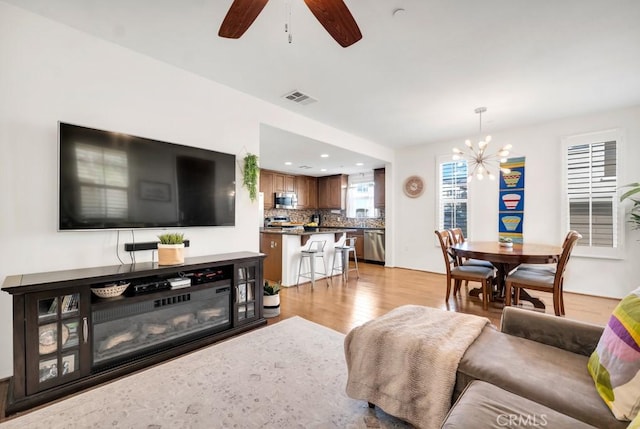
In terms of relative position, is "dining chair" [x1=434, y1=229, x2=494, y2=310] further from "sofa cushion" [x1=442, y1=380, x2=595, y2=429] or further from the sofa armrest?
"sofa cushion" [x1=442, y1=380, x2=595, y2=429]

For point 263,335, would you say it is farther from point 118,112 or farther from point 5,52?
point 5,52

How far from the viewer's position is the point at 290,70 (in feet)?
9.31

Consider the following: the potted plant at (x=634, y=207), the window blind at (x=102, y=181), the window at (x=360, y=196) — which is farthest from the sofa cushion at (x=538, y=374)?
the window at (x=360, y=196)

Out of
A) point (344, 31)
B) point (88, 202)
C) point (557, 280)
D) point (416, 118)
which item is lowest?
point (557, 280)

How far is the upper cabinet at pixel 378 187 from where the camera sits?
7079 mm

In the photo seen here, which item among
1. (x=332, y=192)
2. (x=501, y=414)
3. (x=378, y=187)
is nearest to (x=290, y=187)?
(x=332, y=192)

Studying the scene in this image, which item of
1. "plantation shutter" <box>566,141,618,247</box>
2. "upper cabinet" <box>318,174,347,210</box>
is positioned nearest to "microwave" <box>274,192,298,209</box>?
Result: "upper cabinet" <box>318,174,347,210</box>

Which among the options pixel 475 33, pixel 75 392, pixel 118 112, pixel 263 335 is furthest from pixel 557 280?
pixel 118 112

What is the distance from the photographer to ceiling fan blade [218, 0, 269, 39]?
57.9 inches

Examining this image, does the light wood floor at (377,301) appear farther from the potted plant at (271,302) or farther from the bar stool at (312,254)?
the bar stool at (312,254)

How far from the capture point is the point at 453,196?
17.8ft

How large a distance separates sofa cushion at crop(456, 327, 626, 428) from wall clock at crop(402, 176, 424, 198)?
4559 mm

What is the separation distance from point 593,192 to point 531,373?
4.30 meters

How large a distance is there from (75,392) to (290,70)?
3.11m
